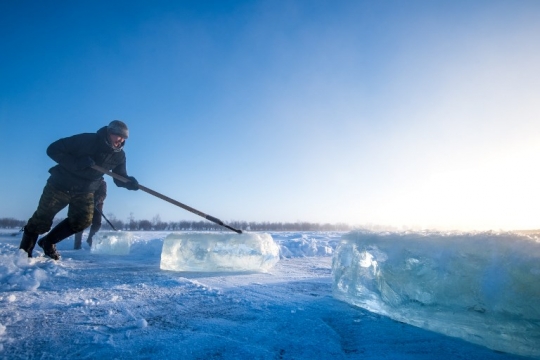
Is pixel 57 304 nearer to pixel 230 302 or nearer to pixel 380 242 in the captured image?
pixel 230 302

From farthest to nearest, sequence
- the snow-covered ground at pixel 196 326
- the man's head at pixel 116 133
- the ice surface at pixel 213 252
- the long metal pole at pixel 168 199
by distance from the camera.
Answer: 1. the long metal pole at pixel 168 199
2. the man's head at pixel 116 133
3. the ice surface at pixel 213 252
4. the snow-covered ground at pixel 196 326

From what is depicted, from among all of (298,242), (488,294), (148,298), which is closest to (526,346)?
(488,294)

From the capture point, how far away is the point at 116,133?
A: 3643mm

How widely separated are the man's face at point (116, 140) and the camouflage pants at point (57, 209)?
85 cm

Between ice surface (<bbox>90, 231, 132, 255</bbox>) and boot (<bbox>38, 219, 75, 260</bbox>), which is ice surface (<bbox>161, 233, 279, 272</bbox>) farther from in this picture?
ice surface (<bbox>90, 231, 132, 255</bbox>)

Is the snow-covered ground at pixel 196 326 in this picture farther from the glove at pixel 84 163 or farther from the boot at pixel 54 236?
the boot at pixel 54 236

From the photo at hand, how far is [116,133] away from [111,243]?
3350 millimetres

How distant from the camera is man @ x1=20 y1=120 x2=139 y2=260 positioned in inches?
140

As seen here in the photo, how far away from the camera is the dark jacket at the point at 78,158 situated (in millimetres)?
3531

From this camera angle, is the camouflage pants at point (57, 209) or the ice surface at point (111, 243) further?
Answer: the ice surface at point (111, 243)

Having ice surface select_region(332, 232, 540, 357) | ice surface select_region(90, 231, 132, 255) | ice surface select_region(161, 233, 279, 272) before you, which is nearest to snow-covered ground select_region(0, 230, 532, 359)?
ice surface select_region(332, 232, 540, 357)

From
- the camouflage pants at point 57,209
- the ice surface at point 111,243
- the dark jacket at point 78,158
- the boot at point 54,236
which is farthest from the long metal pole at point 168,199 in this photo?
the ice surface at point 111,243

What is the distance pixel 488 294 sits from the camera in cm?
130

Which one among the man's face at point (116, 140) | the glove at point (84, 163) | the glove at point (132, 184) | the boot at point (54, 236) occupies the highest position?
the man's face at point (116, 140)
